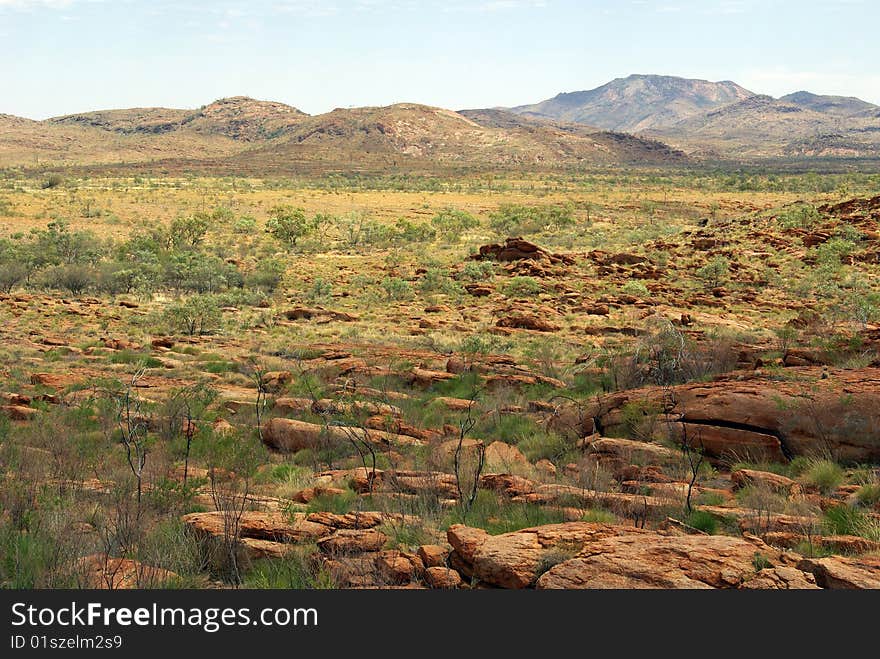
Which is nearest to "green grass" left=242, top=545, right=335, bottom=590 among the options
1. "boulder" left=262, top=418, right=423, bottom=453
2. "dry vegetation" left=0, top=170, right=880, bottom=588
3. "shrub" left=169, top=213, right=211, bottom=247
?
"dry vegetation" left=0, top=170, right=880, bottom=588

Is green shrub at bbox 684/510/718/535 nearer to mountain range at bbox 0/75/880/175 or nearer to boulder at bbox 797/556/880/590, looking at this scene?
boulder at bbox 797/556/880/590

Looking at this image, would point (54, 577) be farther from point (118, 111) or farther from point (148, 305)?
point (118, 111)

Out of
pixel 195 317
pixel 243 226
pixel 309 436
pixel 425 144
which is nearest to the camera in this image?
pixel 309 436

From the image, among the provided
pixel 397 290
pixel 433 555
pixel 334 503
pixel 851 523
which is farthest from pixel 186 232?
pixel 851 523

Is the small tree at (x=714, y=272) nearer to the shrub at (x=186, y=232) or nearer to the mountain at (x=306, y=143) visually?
the shrub at (x=186, y=232)

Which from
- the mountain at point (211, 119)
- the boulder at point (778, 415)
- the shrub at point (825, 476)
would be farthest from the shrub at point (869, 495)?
the mountain at point (211, 119)

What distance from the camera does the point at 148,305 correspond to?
69.3 feet

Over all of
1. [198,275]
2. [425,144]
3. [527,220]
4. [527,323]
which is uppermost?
[425,144]

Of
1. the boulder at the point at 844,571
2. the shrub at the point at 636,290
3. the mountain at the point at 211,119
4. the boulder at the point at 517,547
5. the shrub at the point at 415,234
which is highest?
the mountain at the point at 211,119

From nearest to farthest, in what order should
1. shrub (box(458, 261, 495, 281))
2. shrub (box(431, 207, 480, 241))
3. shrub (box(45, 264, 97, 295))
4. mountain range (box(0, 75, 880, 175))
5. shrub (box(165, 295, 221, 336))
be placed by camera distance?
shrub (box(165, 295, 221, 336)) → shrub (box(45, 264, 97, 295)) → shrub (box(458, 261, 495, 281)) → shrub (box(431, 207, 480, 241)) → mountain range (box(0, 75, 880, 175))

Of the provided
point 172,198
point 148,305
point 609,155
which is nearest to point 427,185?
point 172,198

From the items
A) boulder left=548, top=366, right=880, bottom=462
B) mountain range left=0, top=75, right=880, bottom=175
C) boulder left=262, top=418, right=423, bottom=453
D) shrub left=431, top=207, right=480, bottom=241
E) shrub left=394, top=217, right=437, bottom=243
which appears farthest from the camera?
mountain range left=0, top=75, right=880, bottom=175

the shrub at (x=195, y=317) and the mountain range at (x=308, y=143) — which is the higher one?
the mountain range at (x=308, y=143)

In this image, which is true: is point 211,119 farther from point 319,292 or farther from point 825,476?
point 825,476
